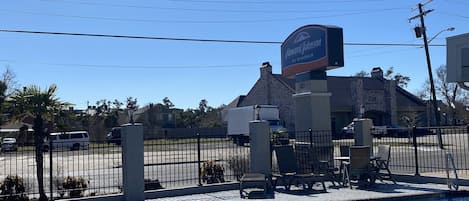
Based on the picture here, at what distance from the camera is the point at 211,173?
48.3ft

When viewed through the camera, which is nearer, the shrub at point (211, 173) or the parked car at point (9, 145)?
the parked car at point (9, 145)

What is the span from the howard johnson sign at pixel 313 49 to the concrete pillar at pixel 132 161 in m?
6.28

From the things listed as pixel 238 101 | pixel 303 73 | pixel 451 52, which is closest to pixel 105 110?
pixel 238 101

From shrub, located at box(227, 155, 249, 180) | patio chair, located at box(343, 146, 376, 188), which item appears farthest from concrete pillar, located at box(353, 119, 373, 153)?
shrub, located at box(227, 155, 249, 180)

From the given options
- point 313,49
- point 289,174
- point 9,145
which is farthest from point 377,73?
point 9,145

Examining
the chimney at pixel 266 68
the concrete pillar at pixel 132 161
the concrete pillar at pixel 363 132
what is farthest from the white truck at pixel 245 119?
the concrete pillar at pixel 132 161

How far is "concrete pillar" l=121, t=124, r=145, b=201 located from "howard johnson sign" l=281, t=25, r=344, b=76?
6.28m

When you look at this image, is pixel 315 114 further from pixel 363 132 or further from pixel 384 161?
pixel 384 161

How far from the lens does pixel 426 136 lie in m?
43.4

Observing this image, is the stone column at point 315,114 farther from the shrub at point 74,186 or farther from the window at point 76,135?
the window at point 76,135

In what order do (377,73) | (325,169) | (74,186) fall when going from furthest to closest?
(377,73)
(325,169)
(74,186)

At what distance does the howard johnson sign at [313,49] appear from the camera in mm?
15797

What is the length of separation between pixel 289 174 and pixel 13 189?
6675 mm

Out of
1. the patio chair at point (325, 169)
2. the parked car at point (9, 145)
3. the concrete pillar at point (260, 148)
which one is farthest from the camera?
the patio chair at point (325, 169)
